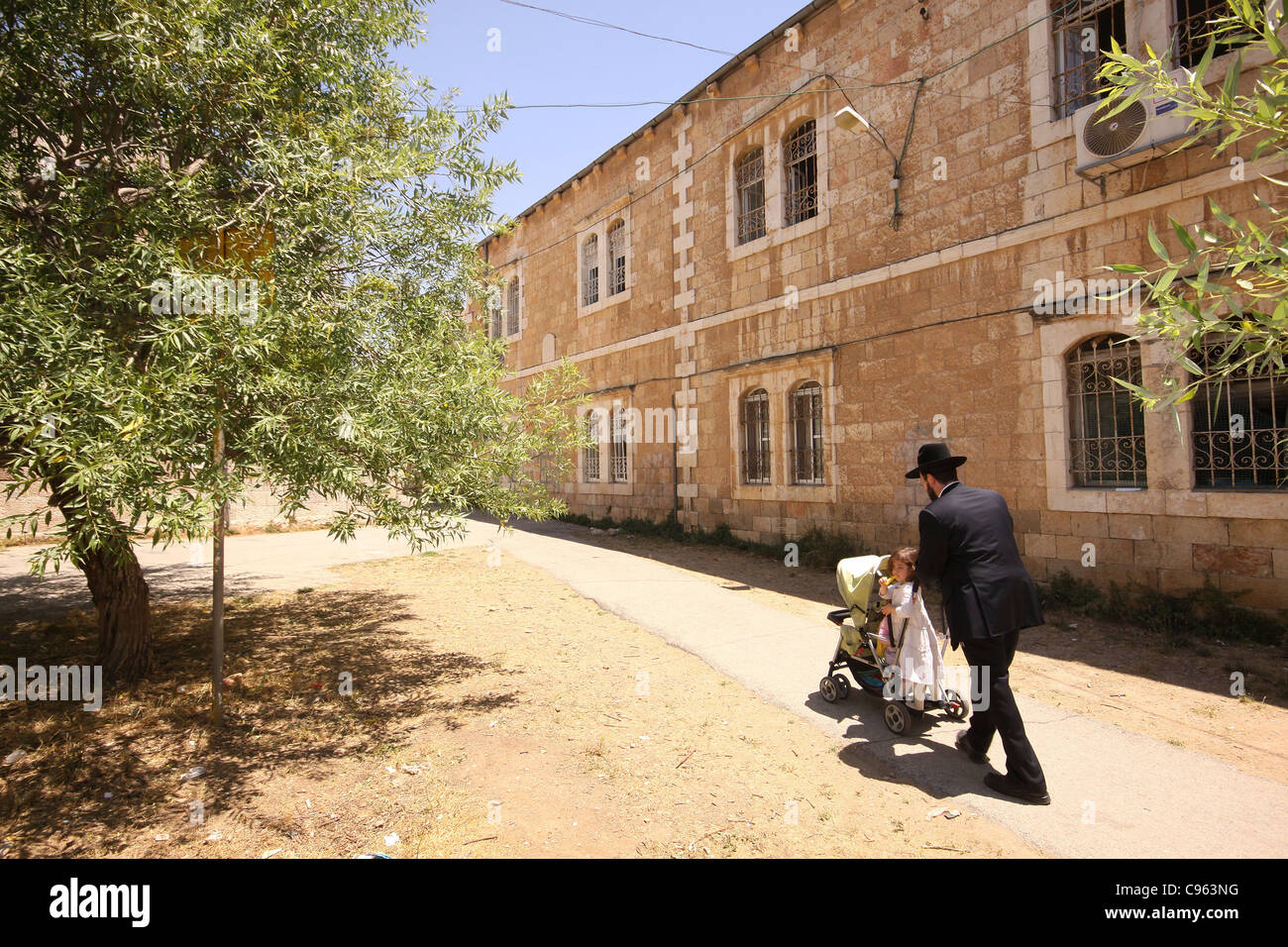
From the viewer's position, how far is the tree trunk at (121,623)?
555 centimetres

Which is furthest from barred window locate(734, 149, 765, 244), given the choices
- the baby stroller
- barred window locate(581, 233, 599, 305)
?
the baby stroller

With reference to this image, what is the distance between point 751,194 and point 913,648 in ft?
33.6

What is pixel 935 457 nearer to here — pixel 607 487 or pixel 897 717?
pixel 897 717

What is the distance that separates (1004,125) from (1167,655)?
20.4 ft

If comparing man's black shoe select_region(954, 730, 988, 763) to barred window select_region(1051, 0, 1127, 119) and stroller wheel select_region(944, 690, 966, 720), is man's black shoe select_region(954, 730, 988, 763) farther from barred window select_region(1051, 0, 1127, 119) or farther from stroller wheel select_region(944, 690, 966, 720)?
barred window select_region(1051, 0, 1127, 119)

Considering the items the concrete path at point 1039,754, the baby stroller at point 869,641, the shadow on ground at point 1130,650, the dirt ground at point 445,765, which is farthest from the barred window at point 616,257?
the baby stroller at point 869,641

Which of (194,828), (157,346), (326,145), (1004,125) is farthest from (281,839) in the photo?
(1004,125)

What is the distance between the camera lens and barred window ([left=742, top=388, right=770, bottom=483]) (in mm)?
12250

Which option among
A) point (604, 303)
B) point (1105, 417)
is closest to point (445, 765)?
point (1105, 417)

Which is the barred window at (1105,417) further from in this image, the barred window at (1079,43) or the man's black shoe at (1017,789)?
the man's black shoe at (1017,789)

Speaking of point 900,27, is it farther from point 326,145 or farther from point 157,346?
point 157,346

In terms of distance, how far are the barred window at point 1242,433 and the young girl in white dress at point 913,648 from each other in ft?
13.7

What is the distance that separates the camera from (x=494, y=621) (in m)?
8.04

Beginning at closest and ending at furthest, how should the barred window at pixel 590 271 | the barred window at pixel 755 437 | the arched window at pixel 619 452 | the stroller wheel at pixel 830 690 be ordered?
the stroller wheel at pixel 830 690 < the barred window at pixel 755 437 < the arched window at pixel 619 452 < the barred window at pixel 590 271
